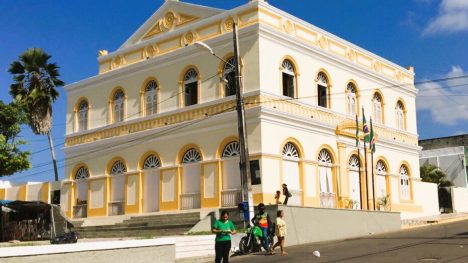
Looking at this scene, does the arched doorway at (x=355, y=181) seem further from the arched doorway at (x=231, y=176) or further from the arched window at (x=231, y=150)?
the arched window at (x=231, y=150)

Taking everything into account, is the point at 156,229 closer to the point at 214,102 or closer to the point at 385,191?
the point at 214,102

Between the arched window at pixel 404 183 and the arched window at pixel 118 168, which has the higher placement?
the arched window at pixel 118 168

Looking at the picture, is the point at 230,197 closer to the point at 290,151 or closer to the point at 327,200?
the point at 290,151

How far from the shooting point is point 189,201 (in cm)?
2725

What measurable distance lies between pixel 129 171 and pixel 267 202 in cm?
837

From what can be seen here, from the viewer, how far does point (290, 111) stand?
1048 inches

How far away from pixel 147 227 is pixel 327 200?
328 inches

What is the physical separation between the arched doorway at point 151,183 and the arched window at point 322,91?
8.22m

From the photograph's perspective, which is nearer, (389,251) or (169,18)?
(389,251)

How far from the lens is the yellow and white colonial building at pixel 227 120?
26094 mm

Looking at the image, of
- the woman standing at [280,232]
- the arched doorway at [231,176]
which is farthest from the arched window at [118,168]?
the woman standing at [280,232]

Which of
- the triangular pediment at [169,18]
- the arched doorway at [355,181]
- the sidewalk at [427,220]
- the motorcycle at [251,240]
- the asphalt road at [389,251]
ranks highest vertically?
the triangular pediment at [169,18]

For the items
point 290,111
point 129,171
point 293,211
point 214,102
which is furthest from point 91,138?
point 293,211

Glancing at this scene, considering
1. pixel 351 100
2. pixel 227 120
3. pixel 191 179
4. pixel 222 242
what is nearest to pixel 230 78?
pixel 227 120
